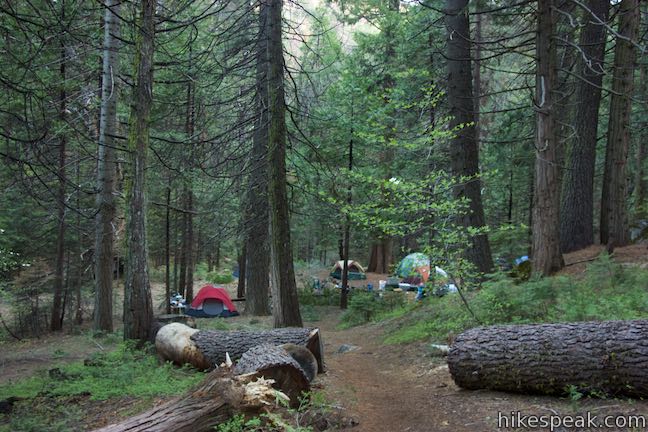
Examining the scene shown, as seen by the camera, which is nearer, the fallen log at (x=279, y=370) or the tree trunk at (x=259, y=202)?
the fallen log at (x=279, y=370)

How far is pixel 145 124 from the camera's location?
8609 millimetres

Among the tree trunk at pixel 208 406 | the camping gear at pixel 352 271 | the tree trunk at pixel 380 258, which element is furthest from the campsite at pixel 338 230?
the tree trunk at pixel 380 258

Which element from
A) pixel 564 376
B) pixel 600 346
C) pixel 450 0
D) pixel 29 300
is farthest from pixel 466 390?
pixel 29 300

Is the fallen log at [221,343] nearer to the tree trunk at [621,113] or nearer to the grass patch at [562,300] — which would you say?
the grass patch at [562,300]

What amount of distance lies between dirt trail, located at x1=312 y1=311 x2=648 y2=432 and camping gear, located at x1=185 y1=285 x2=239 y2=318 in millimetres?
9764

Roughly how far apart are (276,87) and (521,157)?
1146 centimetres

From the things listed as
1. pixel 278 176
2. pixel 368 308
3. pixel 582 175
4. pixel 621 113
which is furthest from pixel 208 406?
pixel 368 308

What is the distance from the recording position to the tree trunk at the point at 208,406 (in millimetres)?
3855

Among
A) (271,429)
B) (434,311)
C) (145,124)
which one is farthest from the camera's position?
(434,311)

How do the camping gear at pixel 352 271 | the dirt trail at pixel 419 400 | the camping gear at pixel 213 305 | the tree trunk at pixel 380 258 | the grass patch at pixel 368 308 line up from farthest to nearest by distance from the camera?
1. the tree trunk at pixel 380 258
2. the camping gear at pixel 352 271
3. the camping gear at pixel 213 305
4. the grass patch at pixel 368 308
5. the dirt trail at pixel 419 400

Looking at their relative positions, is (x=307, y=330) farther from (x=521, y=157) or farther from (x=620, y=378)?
(x=521, y=157)

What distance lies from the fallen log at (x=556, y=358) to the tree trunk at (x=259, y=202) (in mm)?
5873

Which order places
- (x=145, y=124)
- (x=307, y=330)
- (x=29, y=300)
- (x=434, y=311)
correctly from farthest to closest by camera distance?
(x=29, y=300), (x=434, y=311), (x=145, y=124), (x=307, y=330)

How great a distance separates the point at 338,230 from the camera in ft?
66.8
